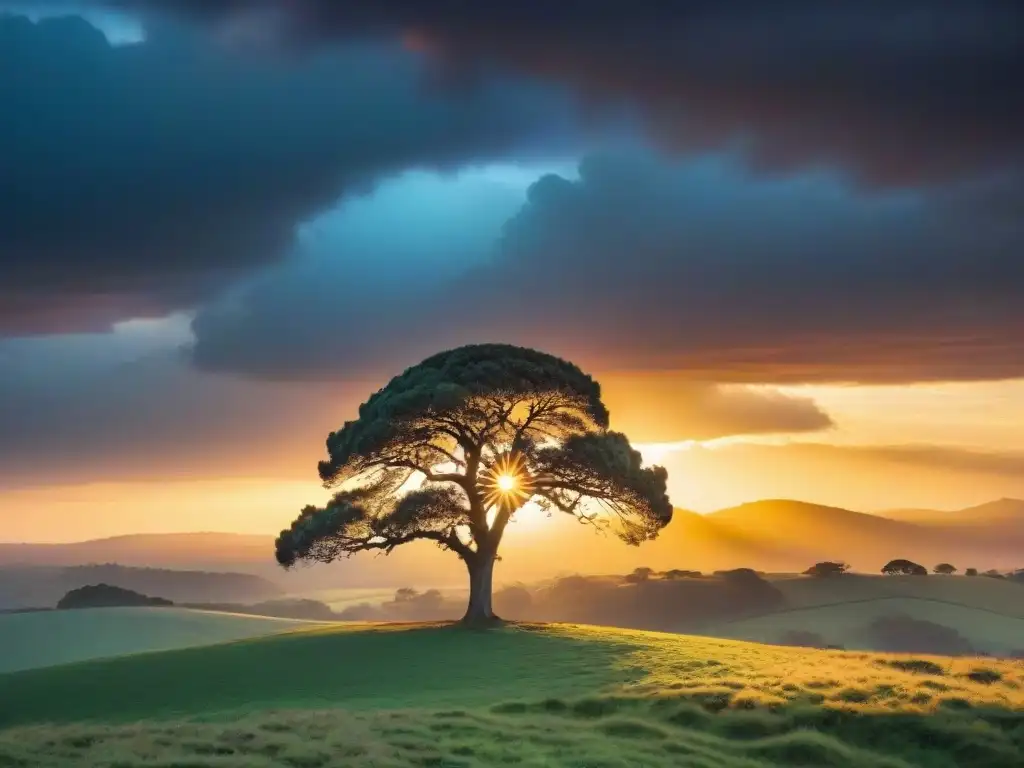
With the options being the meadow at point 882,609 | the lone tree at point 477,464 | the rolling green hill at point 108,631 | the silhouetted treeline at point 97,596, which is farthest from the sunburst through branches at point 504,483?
Answer: the silhouetted treeline at point 97,596

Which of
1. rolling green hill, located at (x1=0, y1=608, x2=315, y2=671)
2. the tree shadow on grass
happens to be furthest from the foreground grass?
rolling green hill, located at (x1=0, y1=608, x2=315, y2=671)

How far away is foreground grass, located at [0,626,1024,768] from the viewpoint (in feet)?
87.7

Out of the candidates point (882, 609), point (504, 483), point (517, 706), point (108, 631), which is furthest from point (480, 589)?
point (882, 609)

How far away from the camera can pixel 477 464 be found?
54719 mm

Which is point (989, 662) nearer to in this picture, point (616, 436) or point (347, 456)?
point (616, 436)

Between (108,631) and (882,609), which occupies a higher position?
(882,609)

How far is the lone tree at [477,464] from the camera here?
5244cm

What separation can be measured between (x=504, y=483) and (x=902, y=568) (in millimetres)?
74225

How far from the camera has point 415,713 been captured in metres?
32.2

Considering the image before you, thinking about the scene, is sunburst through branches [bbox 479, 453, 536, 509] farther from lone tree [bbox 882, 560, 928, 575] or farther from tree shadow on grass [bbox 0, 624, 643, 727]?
lone tree [bbox 882, 560, 928, 575]

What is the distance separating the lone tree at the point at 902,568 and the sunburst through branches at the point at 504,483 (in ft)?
237

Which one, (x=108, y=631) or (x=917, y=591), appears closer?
(x=108, y=631)

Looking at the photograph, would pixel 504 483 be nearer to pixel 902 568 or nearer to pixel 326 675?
pixel 326 675

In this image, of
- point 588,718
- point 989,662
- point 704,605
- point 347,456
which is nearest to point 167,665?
→ point 347,456
